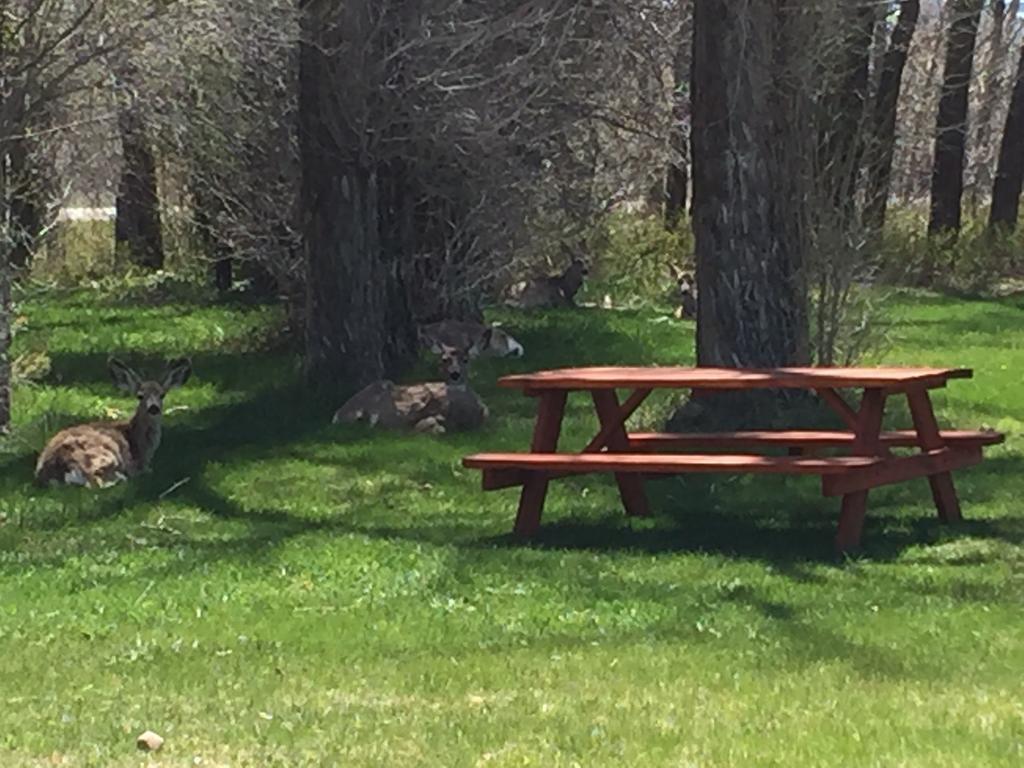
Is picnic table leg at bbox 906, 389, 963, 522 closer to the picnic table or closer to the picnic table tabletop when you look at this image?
the picnic table

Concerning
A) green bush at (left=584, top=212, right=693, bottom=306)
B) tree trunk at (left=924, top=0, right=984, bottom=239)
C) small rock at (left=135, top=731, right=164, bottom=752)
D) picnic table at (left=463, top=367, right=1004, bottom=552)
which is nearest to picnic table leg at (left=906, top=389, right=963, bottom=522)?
picnic table at (left=463, top=367, right=1004, bottom=552)

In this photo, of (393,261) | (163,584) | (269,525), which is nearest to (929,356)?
(393,261)

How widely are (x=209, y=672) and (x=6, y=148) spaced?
792cm

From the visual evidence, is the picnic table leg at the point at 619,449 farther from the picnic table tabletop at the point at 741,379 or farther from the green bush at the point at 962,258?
the green bush at the point at 962,258

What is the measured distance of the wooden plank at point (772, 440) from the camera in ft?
39.0

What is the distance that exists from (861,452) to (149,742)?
557 cm

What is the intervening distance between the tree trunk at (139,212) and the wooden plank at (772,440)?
14.6 metres

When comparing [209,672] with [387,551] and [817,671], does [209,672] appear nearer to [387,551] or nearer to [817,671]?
[817,671]

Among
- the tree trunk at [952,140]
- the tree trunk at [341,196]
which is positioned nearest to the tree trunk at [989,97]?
the tree trunk at [952,140]

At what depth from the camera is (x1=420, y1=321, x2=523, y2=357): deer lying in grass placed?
17281mm

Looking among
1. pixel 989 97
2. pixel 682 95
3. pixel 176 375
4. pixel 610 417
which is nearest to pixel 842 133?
pixel 682 95

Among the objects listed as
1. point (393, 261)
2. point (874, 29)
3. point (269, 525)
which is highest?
point (874, 29)

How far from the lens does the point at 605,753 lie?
6.24 metres

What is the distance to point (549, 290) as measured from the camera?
950 inches
